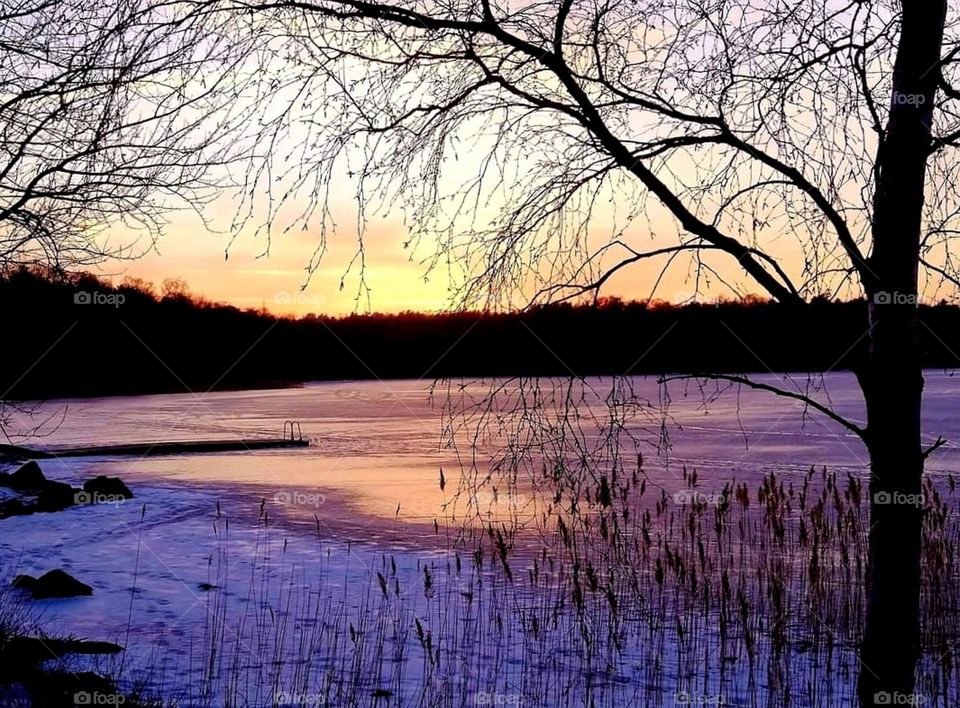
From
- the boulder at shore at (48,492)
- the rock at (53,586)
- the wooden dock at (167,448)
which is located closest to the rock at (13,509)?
the boulder at shore at (48,492)

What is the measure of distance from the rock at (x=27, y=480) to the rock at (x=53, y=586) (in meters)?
9.93

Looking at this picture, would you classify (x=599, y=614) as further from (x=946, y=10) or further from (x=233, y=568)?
(x=946, y=10)

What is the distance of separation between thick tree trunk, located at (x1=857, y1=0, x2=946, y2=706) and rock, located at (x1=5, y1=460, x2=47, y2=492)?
61.2 feet

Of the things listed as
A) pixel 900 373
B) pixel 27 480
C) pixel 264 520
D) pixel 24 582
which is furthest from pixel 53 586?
pixel 27 480

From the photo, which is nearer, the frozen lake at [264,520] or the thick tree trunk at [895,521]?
the thick tree trunk at [895,521]

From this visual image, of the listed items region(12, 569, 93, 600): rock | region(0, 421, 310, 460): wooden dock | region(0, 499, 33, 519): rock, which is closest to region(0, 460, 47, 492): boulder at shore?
region(0, 499, 33, 519): rock

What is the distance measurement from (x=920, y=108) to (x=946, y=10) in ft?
1.72

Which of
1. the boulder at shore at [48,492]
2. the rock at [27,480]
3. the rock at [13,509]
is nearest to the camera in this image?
the rock at [13,509]

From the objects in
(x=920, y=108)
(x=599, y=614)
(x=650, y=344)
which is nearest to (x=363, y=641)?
(x=599, y=614)

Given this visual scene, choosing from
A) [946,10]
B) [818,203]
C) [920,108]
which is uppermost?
[946,10]

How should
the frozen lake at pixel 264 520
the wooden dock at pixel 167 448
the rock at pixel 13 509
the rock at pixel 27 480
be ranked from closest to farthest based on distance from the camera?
the frozen lake at pixel 264 520 → the rock at pixel 13 509 → the rock at pixel 27 480 → the wooden dock at pixel 167 448

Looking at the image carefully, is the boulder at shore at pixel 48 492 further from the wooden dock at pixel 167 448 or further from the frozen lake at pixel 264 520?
the wooden dock at pixel 167 448

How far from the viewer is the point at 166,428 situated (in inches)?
1594

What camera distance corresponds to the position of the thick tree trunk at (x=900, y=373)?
3898 mm
